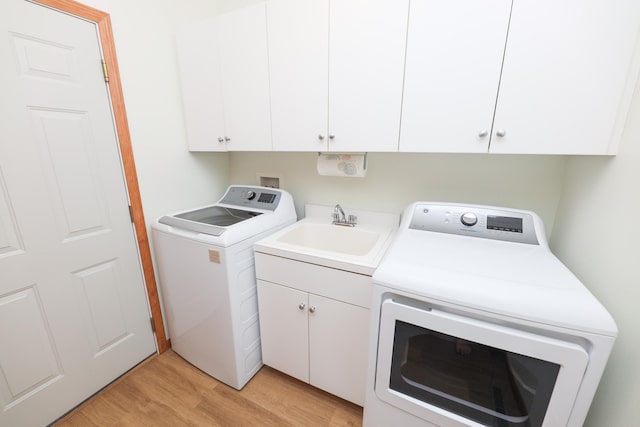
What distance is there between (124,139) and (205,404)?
157 cm

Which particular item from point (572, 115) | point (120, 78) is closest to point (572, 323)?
point (572, 115)

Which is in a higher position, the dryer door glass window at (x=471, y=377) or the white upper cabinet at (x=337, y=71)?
the white upper cabinet at (x=337, y=71)

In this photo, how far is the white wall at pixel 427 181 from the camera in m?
1.31

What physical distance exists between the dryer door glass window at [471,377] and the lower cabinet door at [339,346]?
0.95ft

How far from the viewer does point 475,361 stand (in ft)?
2.81

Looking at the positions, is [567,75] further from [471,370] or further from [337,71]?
[471,370]

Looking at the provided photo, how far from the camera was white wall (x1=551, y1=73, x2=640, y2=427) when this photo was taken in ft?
2.60

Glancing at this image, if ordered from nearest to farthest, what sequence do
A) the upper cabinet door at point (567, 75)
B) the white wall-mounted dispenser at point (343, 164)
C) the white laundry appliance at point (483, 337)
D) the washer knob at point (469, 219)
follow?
the white laundry appliance at point (483, 337), the upper cabinet door at point (567, 75), the washer knob at point (469, 219), the white wall-mounted dispenser at point (343, 164)

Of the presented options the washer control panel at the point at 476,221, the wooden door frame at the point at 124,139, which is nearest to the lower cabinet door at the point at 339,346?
the washer control panel at the point at 476,221

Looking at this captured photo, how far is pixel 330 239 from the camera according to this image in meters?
1.74

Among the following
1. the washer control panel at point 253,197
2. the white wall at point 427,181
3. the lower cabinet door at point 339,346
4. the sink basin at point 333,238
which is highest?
the white wall at point 427,181

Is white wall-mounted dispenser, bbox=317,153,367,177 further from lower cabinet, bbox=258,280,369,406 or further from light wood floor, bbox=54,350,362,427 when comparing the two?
light wood floor, bbox=54,350,362,427

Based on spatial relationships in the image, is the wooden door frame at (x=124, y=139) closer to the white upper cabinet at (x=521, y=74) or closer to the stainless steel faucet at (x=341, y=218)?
the stainless steel faucet at (x=341, y=218)

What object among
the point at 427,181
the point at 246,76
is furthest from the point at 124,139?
the point at 427,181
